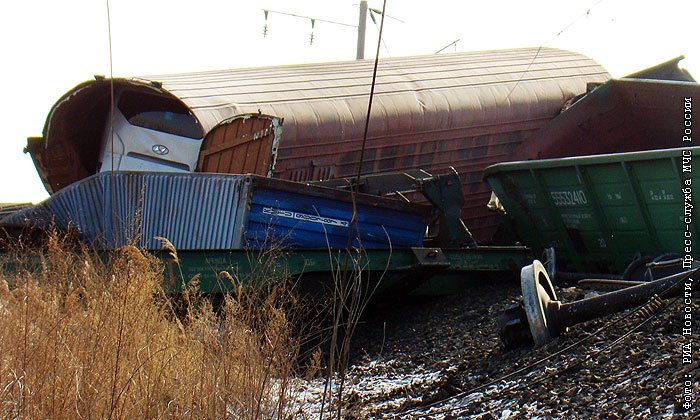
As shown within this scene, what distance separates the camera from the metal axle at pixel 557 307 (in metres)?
6.62

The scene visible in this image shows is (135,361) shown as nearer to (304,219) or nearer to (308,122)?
(304,219)

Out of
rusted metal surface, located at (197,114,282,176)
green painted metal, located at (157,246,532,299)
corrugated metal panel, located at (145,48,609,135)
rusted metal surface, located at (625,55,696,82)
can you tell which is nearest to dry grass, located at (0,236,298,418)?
green painted metal, located at (157,246,532,299)

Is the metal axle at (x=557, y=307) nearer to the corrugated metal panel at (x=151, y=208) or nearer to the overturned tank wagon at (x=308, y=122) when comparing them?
the corrugated metal panel at (x=151, y=208)

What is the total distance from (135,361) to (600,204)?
6.22m

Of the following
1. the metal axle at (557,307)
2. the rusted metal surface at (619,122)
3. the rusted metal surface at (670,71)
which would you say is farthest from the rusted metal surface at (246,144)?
the rusted metal surface at (670,71)

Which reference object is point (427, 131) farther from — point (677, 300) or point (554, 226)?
point (677, 300)

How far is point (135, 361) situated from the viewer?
5.55m

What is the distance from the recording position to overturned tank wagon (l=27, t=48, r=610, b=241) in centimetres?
1177

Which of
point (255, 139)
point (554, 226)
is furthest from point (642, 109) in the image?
point (255, 139)

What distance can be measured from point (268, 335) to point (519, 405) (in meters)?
1.52

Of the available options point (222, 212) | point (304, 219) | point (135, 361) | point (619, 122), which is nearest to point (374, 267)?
point (304, 219)

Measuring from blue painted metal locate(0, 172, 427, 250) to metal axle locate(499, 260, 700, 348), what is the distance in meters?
2.89

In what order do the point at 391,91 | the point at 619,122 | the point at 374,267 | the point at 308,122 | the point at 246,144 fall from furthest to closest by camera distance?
the point at 391,91
the point at 619,122
the point at 308,122
the point at 246,144
the point at 374,267

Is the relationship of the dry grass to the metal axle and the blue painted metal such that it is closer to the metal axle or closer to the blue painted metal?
the metal axle
